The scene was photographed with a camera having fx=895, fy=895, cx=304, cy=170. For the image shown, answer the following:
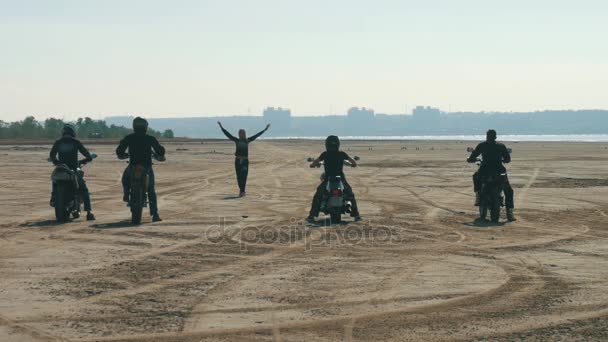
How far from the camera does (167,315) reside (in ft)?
28.4

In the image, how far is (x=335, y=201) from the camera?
1703cm

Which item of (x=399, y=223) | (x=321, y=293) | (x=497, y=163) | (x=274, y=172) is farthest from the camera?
(x=274, y=172)

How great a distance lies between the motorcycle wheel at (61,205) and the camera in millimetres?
17281

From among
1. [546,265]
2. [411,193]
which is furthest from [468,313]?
[411,193]

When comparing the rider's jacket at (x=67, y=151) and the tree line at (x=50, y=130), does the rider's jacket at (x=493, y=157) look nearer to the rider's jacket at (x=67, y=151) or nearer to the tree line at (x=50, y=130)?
the rider's jacket at (x=67, y=151)

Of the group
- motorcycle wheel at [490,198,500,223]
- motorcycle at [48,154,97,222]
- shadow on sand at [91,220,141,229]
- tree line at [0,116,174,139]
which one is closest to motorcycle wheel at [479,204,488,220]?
motorcycle wheel at [490,198,500,223]

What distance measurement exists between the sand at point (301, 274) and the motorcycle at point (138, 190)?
1.02 feet

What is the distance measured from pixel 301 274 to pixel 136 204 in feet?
21.9

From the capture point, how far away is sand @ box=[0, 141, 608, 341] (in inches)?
322

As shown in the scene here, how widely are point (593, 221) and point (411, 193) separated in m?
8.38

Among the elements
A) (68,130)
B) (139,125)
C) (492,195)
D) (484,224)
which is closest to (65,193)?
(68,130)

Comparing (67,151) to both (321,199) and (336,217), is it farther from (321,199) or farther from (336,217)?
(336,217)

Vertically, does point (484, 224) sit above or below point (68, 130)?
below

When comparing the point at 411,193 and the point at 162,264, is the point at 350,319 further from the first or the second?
the point at 411,193
